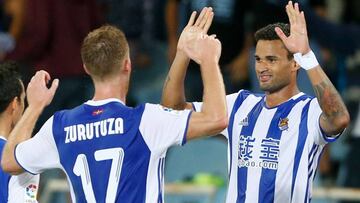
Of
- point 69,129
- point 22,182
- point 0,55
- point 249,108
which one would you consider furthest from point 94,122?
point 0,55

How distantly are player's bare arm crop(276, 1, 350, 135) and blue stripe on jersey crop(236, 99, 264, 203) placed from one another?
2.18 feet

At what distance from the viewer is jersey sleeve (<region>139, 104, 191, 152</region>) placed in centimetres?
648

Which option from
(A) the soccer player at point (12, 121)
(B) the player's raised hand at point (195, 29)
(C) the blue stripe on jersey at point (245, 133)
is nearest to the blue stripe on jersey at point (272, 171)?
(C) the blue stripe on jersey at point (245, 133)

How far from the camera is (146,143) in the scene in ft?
21.5

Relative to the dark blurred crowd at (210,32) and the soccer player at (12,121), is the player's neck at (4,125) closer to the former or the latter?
the soccer player at (12,121)

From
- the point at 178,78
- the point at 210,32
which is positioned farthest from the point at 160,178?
the point at 210,32

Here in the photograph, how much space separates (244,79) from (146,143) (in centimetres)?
618

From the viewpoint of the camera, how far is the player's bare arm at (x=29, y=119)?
6754mm

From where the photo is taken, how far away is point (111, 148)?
658cm

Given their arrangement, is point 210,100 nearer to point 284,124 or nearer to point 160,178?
point 160,178

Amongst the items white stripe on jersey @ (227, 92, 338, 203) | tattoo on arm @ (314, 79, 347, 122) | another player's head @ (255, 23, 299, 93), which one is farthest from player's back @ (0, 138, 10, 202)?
tattoo on arm @ (314, 79, 347, 122)

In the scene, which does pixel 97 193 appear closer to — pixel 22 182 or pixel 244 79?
pixel 22 182

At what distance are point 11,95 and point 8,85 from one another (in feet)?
0.25

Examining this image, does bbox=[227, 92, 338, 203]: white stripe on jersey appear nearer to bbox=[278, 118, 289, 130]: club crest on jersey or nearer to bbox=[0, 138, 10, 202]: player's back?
bbox=[278, 118, 289, 130]: club crest on jersey
